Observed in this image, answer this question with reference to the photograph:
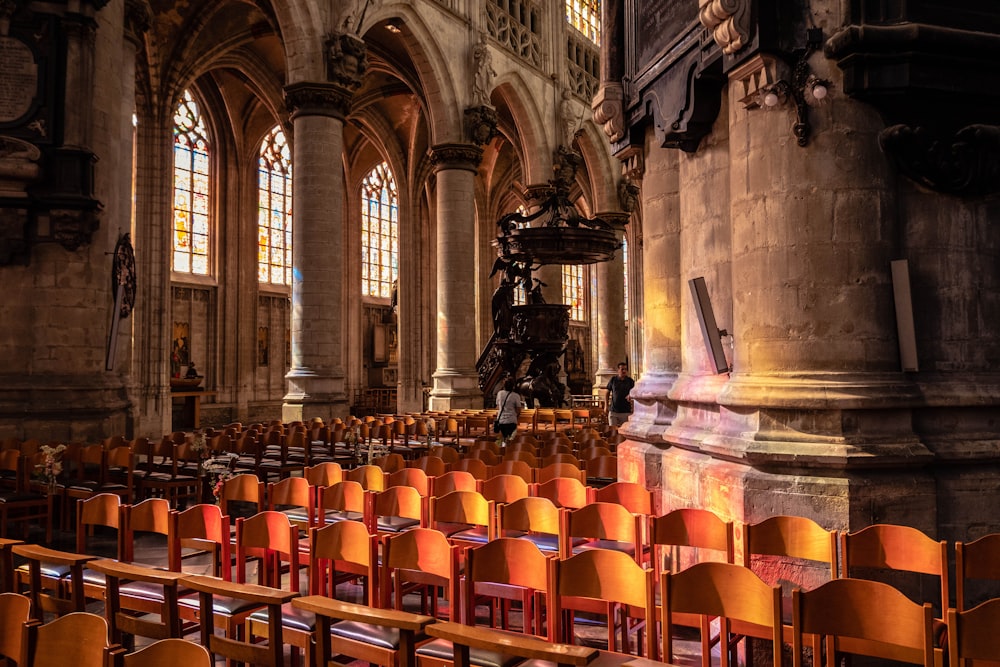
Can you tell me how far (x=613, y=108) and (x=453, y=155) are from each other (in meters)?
13.3

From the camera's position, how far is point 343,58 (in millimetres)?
15898

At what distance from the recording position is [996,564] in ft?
12.6

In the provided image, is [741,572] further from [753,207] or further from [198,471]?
[198,471]

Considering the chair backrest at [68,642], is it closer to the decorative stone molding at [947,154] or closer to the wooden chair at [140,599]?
the wooden chair at [140,599]

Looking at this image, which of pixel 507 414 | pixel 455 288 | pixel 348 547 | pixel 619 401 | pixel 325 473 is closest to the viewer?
pixel 348 547

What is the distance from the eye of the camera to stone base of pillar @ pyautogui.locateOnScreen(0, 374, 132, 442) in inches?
393

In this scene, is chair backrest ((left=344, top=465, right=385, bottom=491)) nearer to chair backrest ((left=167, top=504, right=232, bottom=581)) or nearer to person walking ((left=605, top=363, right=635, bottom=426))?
chair backrest ((left=167, top=504, right=232, bottom=581))

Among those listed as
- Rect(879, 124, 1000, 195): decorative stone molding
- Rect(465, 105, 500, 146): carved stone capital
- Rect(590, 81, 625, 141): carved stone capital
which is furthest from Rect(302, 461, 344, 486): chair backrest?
Rect(465, 105, 500, 146): carved stone capital

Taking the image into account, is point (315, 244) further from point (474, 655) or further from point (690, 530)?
point (474, 655)

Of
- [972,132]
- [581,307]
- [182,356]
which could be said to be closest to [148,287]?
[182,356]

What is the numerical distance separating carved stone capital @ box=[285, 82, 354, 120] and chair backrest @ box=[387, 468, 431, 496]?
36.4 feet

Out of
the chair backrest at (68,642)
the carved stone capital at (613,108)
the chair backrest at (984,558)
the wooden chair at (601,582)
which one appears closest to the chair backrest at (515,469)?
the carved stone capital at (613,108)

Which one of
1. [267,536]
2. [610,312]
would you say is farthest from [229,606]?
[610,312]

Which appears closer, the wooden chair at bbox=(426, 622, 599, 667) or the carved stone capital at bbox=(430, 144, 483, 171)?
the wooden chair at bbox=(426, 622, 599, 667)
